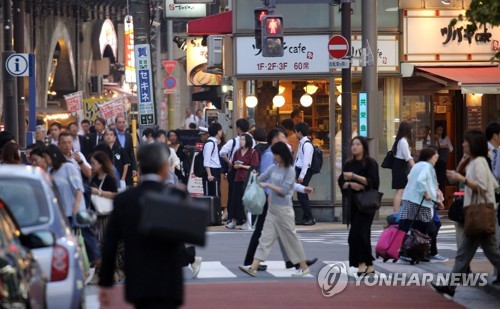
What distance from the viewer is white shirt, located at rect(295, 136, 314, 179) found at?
950 inches

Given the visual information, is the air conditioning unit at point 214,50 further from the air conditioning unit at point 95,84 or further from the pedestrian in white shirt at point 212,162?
the air conditioning unit at point 95,84

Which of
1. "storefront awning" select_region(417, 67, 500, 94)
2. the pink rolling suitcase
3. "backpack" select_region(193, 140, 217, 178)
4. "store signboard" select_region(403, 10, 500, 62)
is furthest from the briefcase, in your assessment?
"store signboard" select_region(403, 10, 500, 62)

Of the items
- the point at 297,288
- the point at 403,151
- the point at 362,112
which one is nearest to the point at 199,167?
the point at 362,112

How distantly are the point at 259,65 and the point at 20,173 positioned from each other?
15417 mm

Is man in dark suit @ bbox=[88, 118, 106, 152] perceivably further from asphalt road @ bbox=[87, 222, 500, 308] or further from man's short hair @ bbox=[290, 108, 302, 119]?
asphalt road @ bbox=[87, 222, 500, 308]

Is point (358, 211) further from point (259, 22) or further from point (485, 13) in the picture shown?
point (259, 22)

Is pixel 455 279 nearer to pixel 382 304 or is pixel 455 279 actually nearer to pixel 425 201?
pixel 382 304

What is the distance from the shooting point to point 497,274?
1459 cm

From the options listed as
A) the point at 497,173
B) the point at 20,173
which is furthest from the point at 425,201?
the point at 20,173

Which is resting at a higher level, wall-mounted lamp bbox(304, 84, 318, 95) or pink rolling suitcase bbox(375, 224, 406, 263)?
wall-mounted lamp bbox(304, 84, 318, 95)

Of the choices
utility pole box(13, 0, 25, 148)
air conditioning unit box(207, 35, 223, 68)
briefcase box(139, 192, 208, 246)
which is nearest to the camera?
briefcase box(139, 192, 208, 246)

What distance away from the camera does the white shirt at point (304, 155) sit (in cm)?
2412

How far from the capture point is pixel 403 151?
22562mm

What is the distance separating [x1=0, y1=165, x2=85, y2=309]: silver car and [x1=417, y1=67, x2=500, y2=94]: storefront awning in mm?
14984
